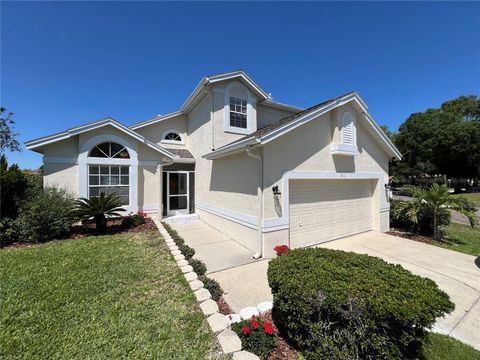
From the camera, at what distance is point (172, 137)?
1393 cm

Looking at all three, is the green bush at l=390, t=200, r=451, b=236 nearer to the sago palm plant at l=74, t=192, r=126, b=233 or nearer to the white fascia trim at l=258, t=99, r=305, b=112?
the white fascia trim at l=258, t=99, r=305, b=112

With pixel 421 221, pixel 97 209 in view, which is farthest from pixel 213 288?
pixel 421 221

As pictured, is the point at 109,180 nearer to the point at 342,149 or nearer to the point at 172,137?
the point at 172,137

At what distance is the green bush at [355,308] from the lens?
2.39 meters

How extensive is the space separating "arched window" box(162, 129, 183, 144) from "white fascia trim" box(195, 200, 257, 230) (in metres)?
5.34

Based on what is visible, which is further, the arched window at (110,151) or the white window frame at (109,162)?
the arched window at (110,151)

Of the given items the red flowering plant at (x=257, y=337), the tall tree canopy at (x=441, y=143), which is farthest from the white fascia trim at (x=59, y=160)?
the tall tree canopy at (x=441, y=143)

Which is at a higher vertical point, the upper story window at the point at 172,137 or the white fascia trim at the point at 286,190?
the upper story window at the point at 172,137

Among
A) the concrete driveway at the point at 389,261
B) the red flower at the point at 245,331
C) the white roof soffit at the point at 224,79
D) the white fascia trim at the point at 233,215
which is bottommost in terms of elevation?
the concrete driveway at the point at 389,261

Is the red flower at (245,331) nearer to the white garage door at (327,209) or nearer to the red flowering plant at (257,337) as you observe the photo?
the red flowering plant at (257,337)

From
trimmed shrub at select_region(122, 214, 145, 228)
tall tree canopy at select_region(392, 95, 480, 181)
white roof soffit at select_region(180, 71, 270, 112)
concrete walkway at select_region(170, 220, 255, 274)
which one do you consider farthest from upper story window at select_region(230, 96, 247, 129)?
tall tree canopy at select_region(392, 95, 480, 181)

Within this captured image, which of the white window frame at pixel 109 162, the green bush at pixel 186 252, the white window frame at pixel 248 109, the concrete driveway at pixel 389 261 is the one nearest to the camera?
the concrete driveway at pixel 389 261

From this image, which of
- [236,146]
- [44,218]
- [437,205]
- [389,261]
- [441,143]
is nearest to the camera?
[389,261]

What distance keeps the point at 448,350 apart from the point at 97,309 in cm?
592
